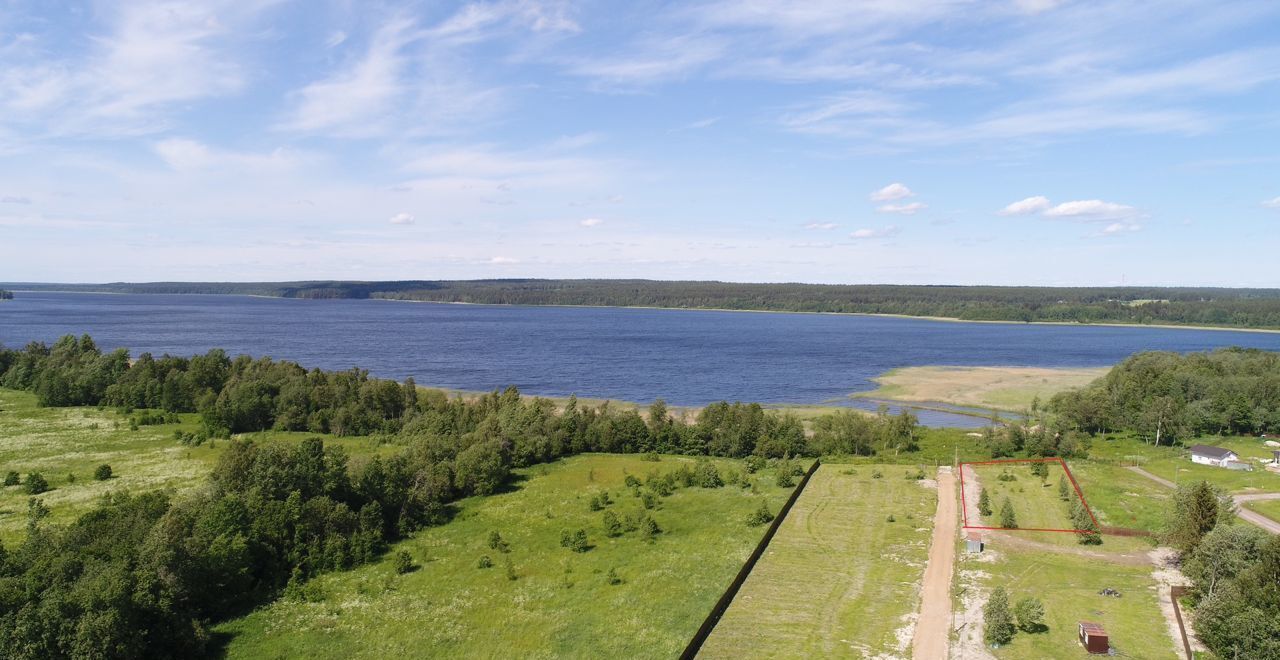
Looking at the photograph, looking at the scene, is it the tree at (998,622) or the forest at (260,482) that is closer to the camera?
the forest at (260,482)

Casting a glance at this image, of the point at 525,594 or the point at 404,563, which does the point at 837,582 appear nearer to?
the point at 525,594

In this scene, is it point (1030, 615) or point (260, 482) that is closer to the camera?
point (1030, 615)

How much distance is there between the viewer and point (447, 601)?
4091 cm

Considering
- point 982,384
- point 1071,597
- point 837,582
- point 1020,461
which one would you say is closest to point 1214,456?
point 1020,461

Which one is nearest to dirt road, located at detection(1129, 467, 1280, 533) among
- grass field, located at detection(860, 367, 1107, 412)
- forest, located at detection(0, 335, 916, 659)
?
forest, located at detection(0, 335, 916, 659)

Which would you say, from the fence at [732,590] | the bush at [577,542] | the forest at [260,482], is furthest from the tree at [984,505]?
the bush at [577,542]

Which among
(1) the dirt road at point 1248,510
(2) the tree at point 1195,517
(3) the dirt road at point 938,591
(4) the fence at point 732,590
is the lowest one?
(4) the fence at point 732,590

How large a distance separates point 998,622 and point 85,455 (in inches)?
3124

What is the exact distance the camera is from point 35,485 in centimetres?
5800

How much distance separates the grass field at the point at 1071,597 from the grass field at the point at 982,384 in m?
70.0

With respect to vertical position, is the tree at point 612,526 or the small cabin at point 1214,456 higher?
the small cabin at point 1214,456

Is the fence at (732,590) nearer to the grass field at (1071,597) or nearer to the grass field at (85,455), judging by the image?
the grass field at (1071,597)

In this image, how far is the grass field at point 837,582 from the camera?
35.6 meters

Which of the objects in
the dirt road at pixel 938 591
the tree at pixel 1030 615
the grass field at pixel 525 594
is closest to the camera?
the dirt road at pixel 938 591
